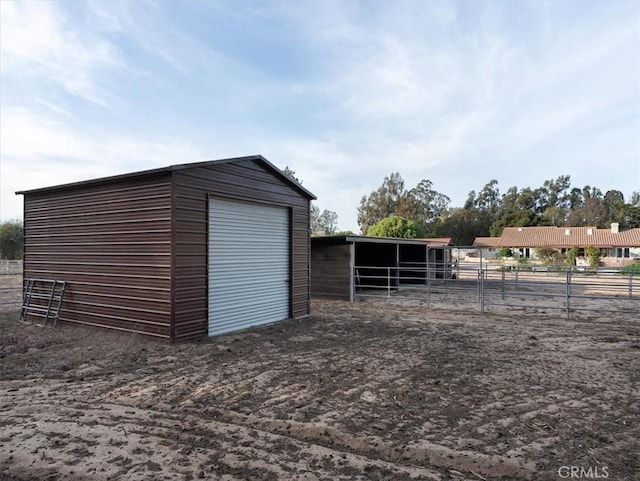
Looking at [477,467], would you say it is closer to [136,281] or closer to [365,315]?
[136,281]

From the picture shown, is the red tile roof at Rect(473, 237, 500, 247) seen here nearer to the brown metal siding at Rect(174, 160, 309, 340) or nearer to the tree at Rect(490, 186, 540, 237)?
the tree at Rect(490, 186, 540, 237)

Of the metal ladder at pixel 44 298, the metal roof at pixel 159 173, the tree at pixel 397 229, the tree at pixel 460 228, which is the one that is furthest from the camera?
the tree at pixel 460 228

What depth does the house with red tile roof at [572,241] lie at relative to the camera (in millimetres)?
38094

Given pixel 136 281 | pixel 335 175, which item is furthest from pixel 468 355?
pixel 335 175

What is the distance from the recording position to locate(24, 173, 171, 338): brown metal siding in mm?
6227

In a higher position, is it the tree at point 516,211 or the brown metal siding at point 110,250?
the tree at point 516,211

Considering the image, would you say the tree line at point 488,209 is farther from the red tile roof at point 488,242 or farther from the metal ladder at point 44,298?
the metal ladder at point 44,298

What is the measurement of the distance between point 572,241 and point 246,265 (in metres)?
42.9

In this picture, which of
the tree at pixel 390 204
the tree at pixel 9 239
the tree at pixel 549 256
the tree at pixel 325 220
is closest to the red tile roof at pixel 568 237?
the tree at pixel 549 256

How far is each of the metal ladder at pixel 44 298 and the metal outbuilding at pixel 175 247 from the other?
0.57ft

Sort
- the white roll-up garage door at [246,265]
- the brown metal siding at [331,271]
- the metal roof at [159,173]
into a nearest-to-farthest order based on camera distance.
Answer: the metal roof at [159,173]
the white roll-up garage door at [246,265]
the brown metal siding at [331,271]

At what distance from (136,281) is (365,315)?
5156 mm

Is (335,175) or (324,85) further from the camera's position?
(335,175)

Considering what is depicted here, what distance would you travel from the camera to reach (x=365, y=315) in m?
9.39
